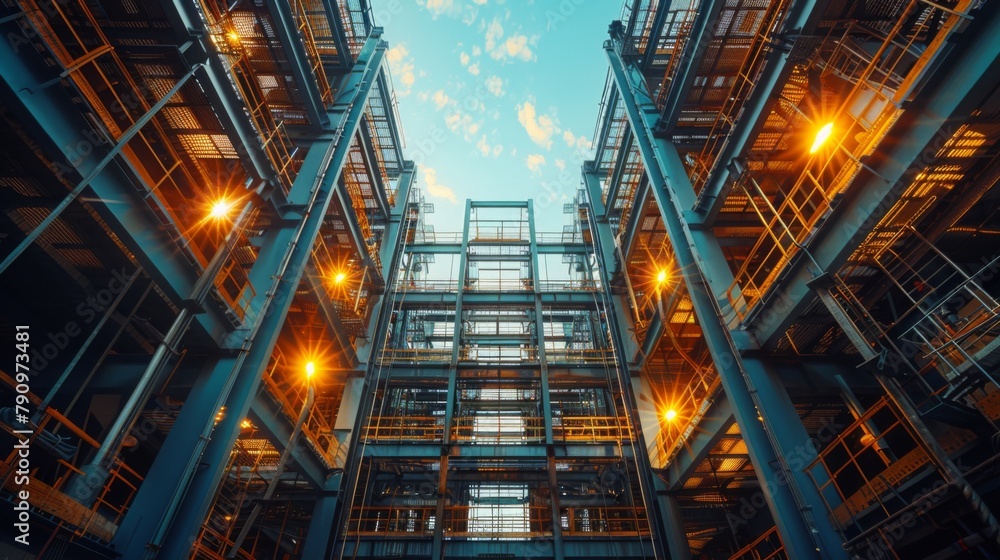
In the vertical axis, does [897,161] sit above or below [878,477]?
above

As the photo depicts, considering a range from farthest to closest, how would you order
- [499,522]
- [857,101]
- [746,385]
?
1. [499,522]
2. [746,385]
3. [857,101]

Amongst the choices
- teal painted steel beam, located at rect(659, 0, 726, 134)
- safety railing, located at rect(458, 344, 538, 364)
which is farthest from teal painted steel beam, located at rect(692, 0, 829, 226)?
safety railing, located at rect(458, 344, 538, 364)

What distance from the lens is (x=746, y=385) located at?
973cm

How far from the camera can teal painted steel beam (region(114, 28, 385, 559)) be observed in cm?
775

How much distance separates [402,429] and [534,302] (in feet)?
26.2

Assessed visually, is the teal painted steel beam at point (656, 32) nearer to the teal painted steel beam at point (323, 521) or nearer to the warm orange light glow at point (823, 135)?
the warm orange light glow at point (823, 135)

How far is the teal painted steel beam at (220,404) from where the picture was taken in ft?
25.4

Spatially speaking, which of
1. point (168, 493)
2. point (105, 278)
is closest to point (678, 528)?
point (168, 493)

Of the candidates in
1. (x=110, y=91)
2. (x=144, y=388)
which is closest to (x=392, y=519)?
(x=144, y=388)

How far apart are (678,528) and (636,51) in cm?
1710

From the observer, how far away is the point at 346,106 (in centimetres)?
1642

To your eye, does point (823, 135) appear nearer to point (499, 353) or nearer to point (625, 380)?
point (625, 380)

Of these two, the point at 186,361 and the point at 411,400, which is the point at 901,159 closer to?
the point at 186,361

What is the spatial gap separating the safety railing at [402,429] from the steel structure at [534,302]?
0.91ft
